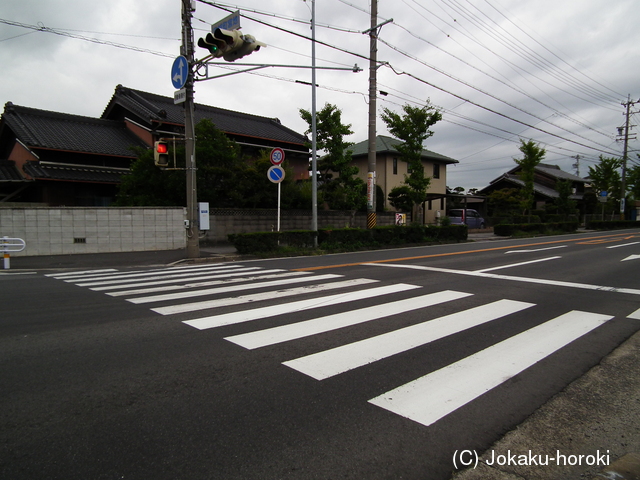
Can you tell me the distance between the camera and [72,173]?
1781 cm

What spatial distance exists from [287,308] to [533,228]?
27.1m

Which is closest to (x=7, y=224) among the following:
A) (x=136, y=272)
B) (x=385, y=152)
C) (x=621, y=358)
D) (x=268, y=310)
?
(x=136, y=272)

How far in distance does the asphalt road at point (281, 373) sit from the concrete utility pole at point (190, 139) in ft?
16.1

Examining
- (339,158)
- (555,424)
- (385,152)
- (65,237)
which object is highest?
(385,152)

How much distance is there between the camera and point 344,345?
4145mm

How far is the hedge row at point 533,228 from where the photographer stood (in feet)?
84.8

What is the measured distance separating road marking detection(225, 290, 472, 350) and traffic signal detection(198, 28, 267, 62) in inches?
281

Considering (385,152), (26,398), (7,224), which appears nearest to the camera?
(26,398)

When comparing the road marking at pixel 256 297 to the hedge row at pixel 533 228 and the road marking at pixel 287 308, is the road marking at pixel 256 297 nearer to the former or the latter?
the road marking at pixel 287 308

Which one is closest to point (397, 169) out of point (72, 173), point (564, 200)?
point (564, 200)

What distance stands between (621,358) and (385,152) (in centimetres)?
2720

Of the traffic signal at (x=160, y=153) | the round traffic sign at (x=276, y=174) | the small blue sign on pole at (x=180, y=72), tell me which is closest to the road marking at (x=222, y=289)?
the traffic signal at (x=160, y=153)

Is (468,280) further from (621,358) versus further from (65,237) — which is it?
(65,237)

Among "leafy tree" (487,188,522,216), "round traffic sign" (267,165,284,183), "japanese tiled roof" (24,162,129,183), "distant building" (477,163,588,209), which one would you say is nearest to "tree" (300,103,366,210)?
"round traffic sign" (267,165,284,183)
